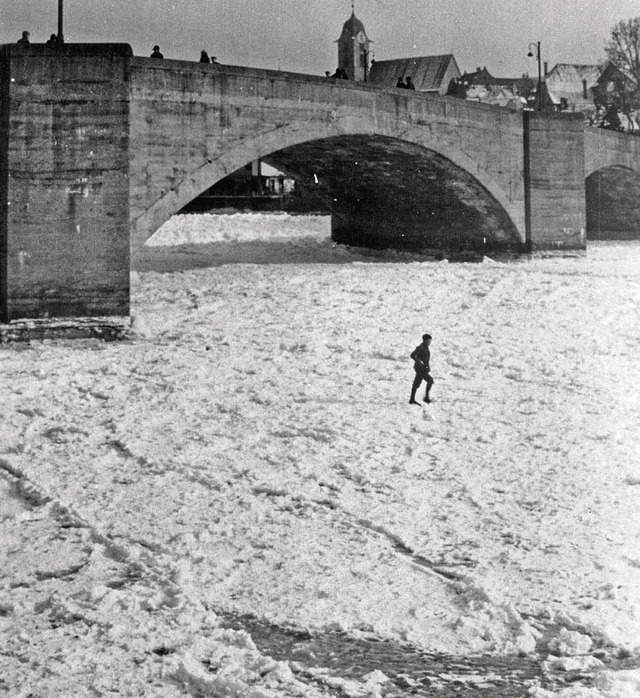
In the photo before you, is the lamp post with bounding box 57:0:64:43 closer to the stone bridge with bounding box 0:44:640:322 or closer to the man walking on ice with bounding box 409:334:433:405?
the stone bridge with bounding box 0:44:640:322

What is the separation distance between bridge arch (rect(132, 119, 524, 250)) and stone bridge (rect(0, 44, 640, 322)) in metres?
0.04

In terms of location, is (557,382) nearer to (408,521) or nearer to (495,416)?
(495,416)

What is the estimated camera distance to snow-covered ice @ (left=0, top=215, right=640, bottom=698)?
237 inches

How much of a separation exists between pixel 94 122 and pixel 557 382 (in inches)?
279

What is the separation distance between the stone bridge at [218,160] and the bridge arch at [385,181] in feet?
0.12

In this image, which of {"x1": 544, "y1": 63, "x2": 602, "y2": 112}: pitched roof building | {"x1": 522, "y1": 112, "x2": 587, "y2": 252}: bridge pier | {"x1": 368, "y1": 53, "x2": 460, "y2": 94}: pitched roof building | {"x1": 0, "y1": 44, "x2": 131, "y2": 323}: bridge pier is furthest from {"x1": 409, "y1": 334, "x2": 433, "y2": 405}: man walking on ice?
{"x1": 544, "y1": 63, "x2": 602, "y2": 112}: pitched roof building

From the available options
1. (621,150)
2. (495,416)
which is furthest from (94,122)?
(621,150)

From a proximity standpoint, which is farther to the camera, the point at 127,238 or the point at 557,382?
the point at 127,238

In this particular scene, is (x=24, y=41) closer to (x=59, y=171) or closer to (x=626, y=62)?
(x=59, y=171)

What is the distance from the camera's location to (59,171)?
1385cm

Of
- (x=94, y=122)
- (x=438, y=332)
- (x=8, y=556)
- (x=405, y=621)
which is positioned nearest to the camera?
(x=405, y=621)

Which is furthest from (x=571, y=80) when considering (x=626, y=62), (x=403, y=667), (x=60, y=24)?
(x=403, y=667)

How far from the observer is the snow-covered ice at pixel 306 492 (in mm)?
6023

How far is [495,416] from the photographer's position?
11.1m
